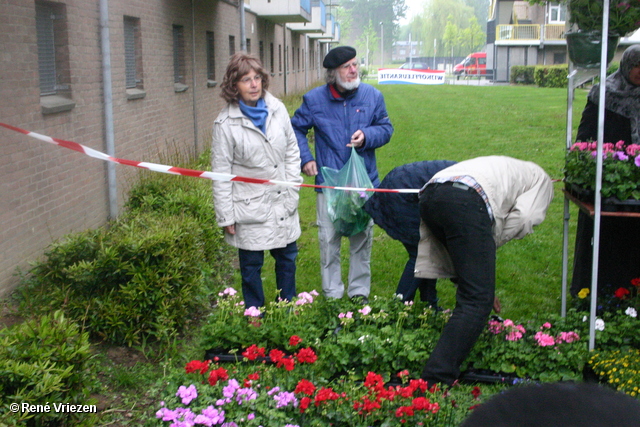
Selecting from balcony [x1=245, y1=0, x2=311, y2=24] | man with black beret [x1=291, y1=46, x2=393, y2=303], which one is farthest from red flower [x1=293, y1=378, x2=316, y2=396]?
balcony [x1=245, y1=0, x2=311, y2=24]

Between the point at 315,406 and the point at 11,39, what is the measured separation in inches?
162

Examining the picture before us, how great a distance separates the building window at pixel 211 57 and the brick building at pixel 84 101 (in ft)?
4.36

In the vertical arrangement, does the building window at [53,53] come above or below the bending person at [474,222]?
above

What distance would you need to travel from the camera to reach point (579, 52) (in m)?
4.16

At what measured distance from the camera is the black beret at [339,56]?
4809 mm

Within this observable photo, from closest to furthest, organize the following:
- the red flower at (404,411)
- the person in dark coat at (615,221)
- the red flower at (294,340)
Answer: the red flower at (404,411)
the red flower at (294,340)
the person in dark coat at (615,221)

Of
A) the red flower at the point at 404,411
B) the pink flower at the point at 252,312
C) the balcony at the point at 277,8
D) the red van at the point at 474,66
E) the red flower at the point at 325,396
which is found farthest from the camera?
the red van at the point at 474,66

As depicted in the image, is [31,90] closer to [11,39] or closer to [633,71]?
[11,39]

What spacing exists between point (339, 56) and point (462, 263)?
1912 millimetres

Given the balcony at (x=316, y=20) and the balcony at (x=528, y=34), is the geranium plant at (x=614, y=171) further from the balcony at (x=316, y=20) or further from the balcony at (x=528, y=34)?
the balcony at (x=528, y=34)

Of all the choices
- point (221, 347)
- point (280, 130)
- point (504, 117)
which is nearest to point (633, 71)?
point (280, 130)

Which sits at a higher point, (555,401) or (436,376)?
(555,401)

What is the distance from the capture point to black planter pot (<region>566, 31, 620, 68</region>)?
160 inches

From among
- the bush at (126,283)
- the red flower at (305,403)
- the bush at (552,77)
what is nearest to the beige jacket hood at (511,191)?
the red flower at (305,403)
